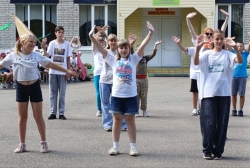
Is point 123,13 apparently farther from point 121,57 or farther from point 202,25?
point 121,57

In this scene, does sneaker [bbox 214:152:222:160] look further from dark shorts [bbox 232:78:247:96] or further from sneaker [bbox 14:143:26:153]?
dark shorts [bbox 232:78:247:96]

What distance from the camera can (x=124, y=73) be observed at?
839 cm

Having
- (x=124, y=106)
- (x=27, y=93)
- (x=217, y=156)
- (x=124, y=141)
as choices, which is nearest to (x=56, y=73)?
(x=124, y=141)

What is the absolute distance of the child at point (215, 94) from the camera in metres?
8.05

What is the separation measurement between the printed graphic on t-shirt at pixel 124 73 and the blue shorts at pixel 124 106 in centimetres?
27

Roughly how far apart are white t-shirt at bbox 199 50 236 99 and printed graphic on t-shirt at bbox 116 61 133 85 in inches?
42.5

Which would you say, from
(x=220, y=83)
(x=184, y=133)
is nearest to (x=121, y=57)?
(x=220, y=83)

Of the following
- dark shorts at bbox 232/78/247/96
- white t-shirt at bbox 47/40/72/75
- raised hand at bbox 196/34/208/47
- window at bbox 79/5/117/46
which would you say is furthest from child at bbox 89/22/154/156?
window at bbox 79/5/117/46

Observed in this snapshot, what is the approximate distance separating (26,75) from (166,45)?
68.9 ft

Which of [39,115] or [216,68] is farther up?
[216,68]

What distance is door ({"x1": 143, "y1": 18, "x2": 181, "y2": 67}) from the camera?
2895 centimetres

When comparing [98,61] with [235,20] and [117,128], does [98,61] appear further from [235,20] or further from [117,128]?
[235,20]

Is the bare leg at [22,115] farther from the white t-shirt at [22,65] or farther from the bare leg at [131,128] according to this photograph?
the bare leg at [131,128]

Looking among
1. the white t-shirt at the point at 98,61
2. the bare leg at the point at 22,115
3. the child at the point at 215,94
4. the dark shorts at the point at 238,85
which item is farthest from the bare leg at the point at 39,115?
the dark shorts at the point at 238,85
